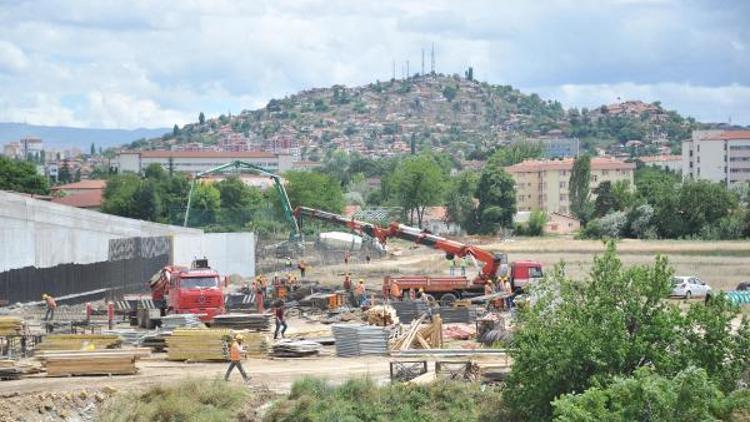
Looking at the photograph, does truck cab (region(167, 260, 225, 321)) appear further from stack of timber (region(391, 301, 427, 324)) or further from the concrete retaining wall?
the concrete retaining wall

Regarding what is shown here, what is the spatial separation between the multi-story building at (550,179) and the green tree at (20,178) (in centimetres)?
7741

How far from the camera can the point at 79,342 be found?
33219 mm

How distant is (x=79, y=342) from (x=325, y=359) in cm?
643

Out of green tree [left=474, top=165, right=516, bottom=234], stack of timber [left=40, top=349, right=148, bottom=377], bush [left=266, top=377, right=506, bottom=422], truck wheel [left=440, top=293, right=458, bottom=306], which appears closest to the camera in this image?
bush [left=266, top=377, right=506, bottom=422]

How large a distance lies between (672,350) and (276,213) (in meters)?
112

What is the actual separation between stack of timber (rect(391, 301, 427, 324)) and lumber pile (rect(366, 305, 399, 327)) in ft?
3.01

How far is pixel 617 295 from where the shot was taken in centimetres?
2403

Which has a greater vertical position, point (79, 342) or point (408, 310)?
point (79, 342)

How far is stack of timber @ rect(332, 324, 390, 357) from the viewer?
34.2 meters

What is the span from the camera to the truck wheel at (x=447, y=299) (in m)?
49.0

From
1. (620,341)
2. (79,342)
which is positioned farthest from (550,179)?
(620,341)

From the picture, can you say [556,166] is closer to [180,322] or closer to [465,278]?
[465,278]

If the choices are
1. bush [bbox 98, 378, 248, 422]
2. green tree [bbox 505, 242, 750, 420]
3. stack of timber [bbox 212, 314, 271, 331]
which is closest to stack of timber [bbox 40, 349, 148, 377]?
bush [bbox 98, 378, 248, 422]

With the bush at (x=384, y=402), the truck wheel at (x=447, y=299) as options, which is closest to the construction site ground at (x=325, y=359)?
the bush at (x=384, y=402)
